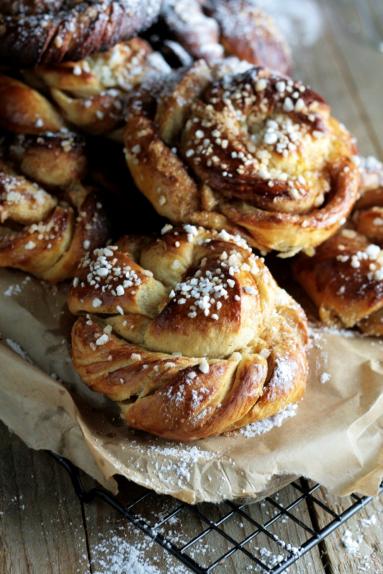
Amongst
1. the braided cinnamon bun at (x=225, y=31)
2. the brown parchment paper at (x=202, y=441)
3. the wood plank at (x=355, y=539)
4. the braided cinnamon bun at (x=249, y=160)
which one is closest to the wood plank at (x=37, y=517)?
the brown parchment paper at (x=202, y=441)

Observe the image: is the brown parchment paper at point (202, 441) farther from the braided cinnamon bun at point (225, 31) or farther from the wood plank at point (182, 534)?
the braided cinnamon bun at point (225, 31)

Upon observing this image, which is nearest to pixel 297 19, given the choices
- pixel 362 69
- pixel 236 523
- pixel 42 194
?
pixel 362 69

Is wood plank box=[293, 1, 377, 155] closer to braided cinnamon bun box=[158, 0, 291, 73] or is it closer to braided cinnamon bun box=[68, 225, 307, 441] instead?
braided cinnamon bun box=[158, 0, 291, 73]

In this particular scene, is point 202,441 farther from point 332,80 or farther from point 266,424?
point 332,80

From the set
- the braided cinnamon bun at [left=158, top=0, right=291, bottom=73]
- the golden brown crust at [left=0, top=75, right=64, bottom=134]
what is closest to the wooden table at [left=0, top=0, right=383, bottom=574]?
the golden brown crust at [left=0, top=75, right=64, bottom=134]

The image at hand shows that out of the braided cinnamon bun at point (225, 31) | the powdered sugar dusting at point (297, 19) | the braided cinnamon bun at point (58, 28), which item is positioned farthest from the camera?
the powdered sugar dusting at point (297, 19)
